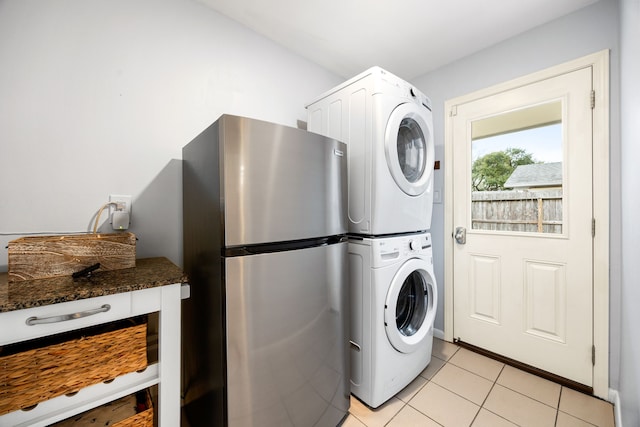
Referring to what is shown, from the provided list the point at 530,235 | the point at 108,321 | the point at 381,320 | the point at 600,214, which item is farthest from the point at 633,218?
the point at 108,321

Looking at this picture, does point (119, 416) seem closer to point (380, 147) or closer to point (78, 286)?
point (78, 286)

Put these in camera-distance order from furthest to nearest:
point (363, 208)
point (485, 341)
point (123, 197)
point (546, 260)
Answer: point (485, 341), point (546, 260), point (363, 208), point (123, 197)

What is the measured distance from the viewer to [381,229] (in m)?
1.41

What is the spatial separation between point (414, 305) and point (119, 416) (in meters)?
1.67

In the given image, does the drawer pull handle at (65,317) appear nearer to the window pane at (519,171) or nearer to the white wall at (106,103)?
the white wall at (106,103)

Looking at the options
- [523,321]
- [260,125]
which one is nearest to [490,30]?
[260,125]

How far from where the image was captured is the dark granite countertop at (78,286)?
68 cm

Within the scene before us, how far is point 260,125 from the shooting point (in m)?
0.96

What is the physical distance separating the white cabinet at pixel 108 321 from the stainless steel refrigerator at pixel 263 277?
0.43 feet

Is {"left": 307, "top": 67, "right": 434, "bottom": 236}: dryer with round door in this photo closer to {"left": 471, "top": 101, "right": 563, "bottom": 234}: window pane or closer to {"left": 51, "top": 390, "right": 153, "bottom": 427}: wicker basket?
{"left": 471, "top": 101, "right": 563, "bottom": 234}: window pane

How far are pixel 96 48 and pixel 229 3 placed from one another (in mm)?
802

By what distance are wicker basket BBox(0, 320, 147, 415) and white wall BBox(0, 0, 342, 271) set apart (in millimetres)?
599

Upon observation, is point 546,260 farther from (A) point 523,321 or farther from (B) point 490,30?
(B) point 490,30

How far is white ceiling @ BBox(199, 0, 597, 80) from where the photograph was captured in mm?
1526
